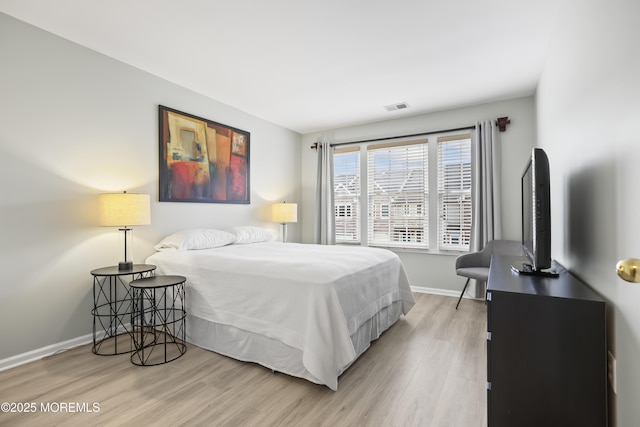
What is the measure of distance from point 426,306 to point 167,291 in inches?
112

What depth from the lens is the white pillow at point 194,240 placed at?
318 centimetres

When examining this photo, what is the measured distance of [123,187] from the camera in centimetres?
306

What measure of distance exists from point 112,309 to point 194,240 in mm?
927

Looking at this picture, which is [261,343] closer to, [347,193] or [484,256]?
[484,256]

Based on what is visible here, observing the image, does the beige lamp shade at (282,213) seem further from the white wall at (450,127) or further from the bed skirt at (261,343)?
the bed skirt at (261,343)

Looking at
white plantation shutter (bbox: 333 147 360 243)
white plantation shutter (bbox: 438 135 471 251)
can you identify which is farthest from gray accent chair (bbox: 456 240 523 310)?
white plantation shutter (bbox: 333 147 360 243)

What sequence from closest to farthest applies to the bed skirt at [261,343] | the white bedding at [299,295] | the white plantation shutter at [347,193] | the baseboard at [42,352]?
1. the white bedding at [299,295]
2. the bed skirt at [261,343]
3. the baseboard at [42,352]
4. the white plantation shutter at [347,193]

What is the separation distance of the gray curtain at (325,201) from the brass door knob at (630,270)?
4.48 metres

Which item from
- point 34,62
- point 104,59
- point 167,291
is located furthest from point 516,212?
point 34,62

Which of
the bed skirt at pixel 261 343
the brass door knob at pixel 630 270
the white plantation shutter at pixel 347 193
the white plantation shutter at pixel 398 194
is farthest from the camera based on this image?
the white plantation shutter at pixel 347 193

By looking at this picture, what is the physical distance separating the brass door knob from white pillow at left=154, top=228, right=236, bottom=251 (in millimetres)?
3160

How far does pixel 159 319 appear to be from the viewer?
305 cm

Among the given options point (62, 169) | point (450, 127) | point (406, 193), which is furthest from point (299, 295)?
point (450, 127)

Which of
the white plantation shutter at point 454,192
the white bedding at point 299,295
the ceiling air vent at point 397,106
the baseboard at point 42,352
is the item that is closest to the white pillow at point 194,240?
the white bedding at point 299,295
